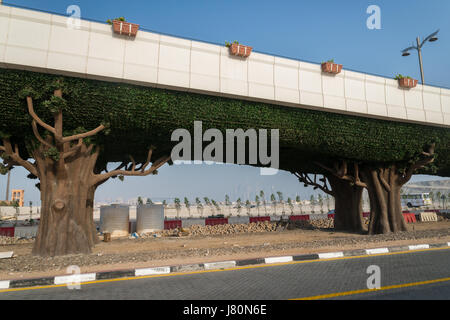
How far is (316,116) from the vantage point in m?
14.6

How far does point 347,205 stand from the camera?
21.6m

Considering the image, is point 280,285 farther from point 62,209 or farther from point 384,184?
point 384,184

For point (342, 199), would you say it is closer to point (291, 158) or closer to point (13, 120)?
point (291, 158)

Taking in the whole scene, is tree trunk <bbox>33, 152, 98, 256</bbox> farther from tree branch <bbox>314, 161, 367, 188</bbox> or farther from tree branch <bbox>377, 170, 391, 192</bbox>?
tree branch <bbox>377, 170, 391, 192</bbox>

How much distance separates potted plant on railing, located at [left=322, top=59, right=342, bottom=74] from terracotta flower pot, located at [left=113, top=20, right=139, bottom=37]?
30.3ft

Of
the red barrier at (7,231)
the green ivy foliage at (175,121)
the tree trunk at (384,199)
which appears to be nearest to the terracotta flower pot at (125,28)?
the green ivy foliage at (175,121)

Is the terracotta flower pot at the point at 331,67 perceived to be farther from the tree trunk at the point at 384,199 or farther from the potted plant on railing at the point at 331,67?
the tree trunk at the point at 384,199

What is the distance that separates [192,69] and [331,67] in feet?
24.0

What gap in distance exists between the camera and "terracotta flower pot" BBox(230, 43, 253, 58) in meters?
13.0

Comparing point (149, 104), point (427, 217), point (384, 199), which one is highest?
point (149, 104)

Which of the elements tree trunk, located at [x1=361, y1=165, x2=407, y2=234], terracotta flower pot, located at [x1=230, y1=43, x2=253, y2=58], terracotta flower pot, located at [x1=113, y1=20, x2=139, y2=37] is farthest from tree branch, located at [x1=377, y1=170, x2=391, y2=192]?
terracotta flower pot, located at [x1=113, y1=20, x2=139, y2=37]

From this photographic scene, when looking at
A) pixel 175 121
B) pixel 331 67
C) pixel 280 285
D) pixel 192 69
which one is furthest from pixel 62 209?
pixel 331 67

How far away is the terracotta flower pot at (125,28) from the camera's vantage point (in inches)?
442
